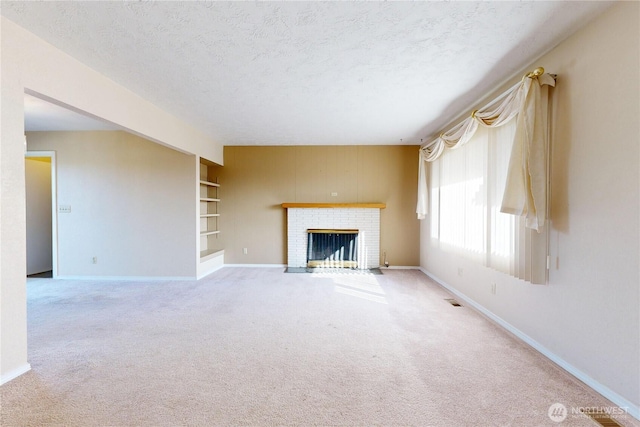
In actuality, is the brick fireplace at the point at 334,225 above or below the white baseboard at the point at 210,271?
above

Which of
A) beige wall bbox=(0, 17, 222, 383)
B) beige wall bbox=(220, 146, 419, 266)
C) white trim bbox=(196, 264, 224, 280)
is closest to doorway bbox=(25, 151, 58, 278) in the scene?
white trim bbox=(196, 264, 224, 280)

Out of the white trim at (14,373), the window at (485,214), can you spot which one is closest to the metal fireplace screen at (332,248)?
the window at (485,214)

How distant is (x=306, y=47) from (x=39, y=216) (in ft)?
20.1

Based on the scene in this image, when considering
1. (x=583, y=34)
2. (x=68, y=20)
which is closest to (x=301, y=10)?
(x=68, y=20)

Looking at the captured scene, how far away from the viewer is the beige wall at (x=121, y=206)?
14.6 ft

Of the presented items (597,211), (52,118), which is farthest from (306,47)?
(52,118)

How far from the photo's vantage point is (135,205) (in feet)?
14.7

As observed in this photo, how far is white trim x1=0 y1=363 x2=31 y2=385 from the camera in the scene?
178 cm

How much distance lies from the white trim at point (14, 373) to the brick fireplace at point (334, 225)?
380 centimetres

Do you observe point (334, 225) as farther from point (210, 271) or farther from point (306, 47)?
point (306, 47)

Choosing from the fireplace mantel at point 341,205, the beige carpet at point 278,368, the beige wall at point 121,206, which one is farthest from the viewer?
the fireplace mantel at point 341,205

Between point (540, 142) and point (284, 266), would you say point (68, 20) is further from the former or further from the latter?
point (284, 266)

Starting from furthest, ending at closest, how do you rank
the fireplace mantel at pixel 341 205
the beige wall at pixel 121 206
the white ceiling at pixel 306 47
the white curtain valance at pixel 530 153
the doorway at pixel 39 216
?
the fireplace mantel at pixel 341 205 < the doorway at pixel 39 216 < the beige wall at pixel 121 206 < the white curtain valance at pixel 530 153 < the white ceiling at pixel 306 47

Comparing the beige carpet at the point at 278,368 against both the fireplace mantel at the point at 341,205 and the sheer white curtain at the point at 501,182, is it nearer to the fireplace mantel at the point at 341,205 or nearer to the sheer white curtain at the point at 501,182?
the sheer white curtain at the point at 501,182
